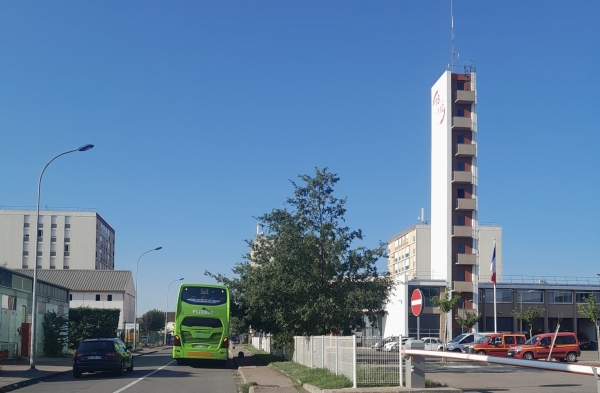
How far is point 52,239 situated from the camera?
115 m

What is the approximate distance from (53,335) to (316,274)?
24.1 m

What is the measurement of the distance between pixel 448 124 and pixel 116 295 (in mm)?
51864

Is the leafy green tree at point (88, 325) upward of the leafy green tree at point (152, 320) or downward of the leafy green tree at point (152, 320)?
upward

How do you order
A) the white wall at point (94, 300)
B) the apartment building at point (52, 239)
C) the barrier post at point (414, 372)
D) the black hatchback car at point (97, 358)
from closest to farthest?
the barrier post at point (414, 372)
the black hatchback car at point (97, 358)
the white wall at point (94, 300)
the apartment building at point (52, 239)

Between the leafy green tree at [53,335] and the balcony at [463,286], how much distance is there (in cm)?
3864

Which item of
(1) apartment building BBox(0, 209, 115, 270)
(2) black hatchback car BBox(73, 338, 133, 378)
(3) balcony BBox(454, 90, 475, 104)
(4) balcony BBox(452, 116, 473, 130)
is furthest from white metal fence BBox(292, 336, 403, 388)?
(1) apartment building BBox(0, 209, 115, 270)

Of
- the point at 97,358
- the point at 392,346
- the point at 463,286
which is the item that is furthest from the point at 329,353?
the point at 463,286

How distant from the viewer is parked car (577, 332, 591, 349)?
6740cm

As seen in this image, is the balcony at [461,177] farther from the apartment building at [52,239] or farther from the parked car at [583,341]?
the apartment building at [52,239]

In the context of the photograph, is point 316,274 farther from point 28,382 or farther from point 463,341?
point 463,341

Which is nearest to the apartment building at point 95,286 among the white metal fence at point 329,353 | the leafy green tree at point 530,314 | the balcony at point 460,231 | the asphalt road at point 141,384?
the balcony at point 460,231

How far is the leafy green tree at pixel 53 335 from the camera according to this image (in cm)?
4428

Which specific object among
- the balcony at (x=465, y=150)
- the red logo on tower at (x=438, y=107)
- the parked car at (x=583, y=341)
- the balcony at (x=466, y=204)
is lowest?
the parked car at (x=583, y=341)

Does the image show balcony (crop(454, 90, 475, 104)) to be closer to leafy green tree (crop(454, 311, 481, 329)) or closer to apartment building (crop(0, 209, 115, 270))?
leafy green tree (crop(454, 311, 481, 329))
